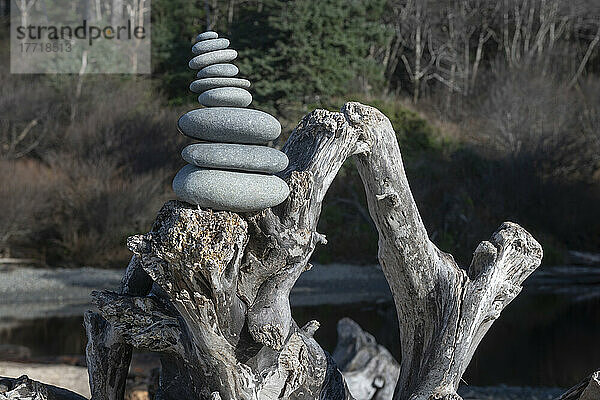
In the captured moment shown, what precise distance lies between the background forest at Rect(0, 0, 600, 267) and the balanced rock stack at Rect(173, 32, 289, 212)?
13.1 m

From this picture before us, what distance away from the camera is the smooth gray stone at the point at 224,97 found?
9.25ft

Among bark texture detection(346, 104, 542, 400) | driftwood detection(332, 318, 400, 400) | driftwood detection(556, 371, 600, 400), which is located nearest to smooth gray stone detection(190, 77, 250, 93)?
bark texture detection(346, 104, 542, 400)

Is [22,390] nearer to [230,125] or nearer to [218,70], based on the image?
[230,125]

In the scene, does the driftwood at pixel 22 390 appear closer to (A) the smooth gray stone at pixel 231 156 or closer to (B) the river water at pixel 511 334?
(A) the smooth gray stone at pixel 231 156

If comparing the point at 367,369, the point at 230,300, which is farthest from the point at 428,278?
the point at 367,369

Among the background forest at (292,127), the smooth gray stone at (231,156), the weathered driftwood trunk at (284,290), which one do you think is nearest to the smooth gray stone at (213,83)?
the smooth gray stone at (231,156)

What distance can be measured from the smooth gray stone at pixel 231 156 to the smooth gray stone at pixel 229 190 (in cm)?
3

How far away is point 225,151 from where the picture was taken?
2.67 m

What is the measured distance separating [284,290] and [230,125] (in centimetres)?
68

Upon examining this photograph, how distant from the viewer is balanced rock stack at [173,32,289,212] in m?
2.61

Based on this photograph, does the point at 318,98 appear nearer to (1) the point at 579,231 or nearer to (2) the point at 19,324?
(1) the point at 579,231

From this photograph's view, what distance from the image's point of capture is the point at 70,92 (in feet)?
61.6

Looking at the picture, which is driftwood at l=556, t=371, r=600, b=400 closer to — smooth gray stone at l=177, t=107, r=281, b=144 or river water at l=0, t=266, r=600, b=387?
smooth gray stone at l=177, t=107, r=281, b=144

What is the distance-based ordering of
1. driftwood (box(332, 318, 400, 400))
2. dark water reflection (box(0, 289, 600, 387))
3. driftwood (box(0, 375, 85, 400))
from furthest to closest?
dark water reflection (box(0, 289, 600, 387)) < driftwood (box(332, 318, 400, 400)) < driftwood (box(0, 375, 85, 400))
